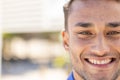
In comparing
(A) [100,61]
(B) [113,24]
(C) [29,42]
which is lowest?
(C) [29,42]

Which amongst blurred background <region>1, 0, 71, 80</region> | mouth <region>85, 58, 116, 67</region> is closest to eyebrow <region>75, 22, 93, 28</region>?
mouth <region>85, 58, 116, 67</region>

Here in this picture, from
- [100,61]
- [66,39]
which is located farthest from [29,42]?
[100,61]

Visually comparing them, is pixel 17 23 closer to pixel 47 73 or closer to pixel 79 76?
pixel 47 73

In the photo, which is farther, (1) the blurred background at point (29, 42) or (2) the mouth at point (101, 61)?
(1) the blurred background at point (29, 42)

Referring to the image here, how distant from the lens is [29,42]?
279 inches

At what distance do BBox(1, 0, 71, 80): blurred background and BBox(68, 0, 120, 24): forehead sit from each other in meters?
4.89

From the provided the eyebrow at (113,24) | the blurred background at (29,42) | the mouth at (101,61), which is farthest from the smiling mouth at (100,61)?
the blurred background at (29,42)

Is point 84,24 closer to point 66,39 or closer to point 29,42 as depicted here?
point 66,39

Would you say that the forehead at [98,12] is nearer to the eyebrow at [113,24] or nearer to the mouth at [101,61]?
the eyebrow at [113,24]

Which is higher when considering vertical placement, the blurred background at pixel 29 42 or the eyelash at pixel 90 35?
the eyelash at pixel 90 35

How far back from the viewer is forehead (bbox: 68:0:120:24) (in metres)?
1.10

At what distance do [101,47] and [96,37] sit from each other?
0.13ft

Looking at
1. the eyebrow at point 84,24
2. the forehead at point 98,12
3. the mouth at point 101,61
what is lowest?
the mouth at point 101,61

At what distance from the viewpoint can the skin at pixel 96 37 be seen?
3.56 feet
